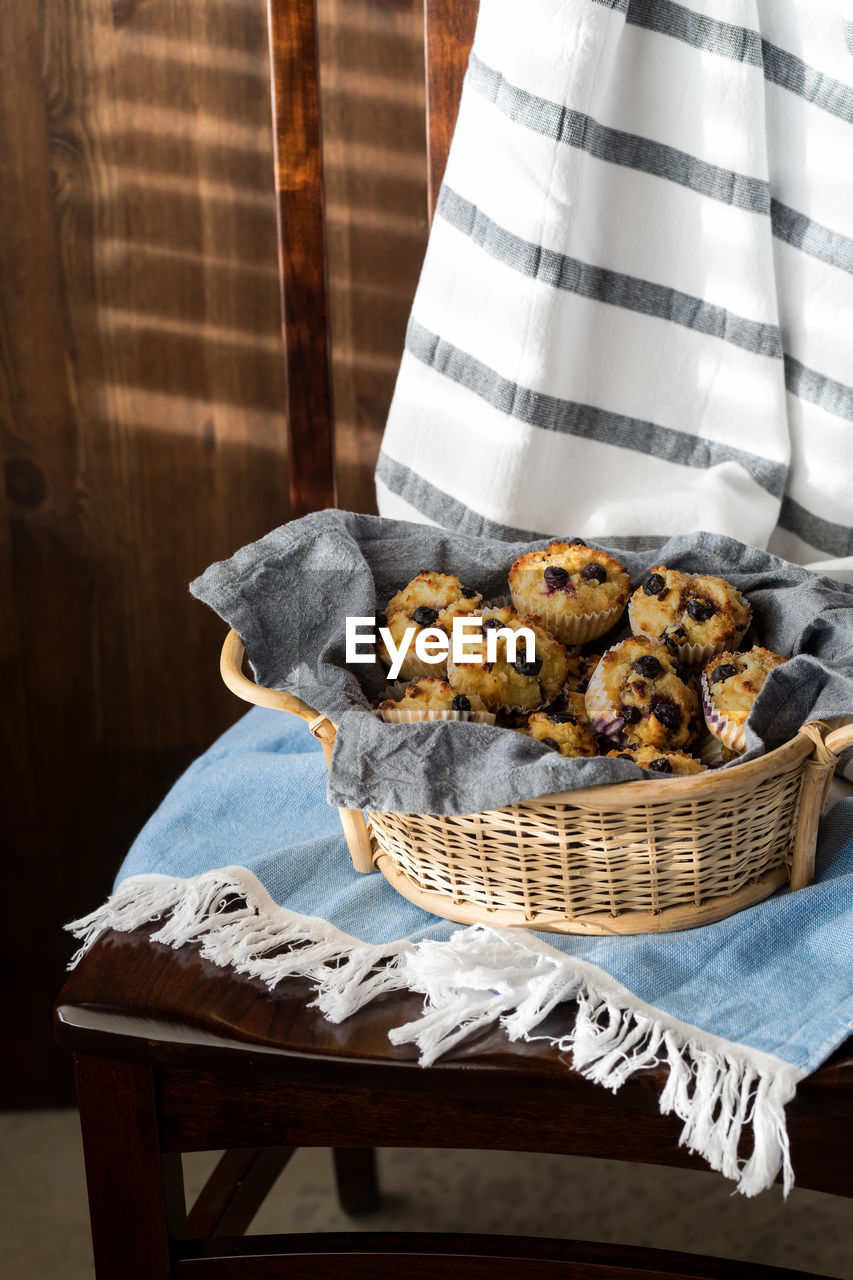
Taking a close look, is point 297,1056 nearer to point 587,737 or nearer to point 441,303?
point 587,737

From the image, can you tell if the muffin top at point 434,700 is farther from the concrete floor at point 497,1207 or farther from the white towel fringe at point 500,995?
the concrete floor at point 497,1207

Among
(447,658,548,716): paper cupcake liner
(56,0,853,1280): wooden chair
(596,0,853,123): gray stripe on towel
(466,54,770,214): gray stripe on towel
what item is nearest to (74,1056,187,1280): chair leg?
(56,0,853,1280): wooden chair

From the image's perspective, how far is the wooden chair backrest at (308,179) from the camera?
1.02 meters

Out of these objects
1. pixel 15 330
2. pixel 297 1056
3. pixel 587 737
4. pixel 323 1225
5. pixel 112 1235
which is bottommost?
pixel 323 1225

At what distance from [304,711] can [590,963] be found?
0.71 ft

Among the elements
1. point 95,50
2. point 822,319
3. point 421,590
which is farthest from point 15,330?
point 822,319

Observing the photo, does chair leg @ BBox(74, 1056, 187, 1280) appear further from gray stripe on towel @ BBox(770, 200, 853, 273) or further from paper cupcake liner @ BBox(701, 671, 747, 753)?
gray stripe on towel @ BBox(770, 200, 853, 273)

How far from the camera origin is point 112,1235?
64 centimetres

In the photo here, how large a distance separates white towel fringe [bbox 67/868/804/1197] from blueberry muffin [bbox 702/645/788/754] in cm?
17

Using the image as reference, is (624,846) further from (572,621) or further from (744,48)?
(744,48)

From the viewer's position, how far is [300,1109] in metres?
0.60

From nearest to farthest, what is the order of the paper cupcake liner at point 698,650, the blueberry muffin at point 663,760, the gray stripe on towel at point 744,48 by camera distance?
1. the blueberry muffin at point 663,760
2. the paper cupcake liner at point 698,650
3. the gray stripe on towel at point 744,48

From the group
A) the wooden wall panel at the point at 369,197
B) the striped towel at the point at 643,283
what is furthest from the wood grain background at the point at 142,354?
the striped towel at the point at 643,283

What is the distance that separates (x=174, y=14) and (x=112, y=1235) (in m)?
1.06
